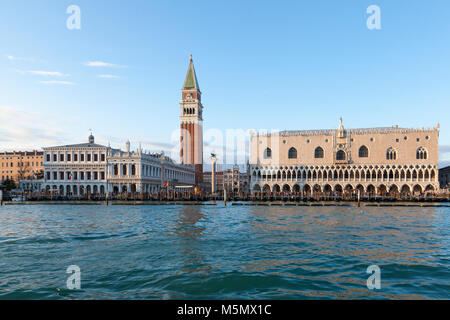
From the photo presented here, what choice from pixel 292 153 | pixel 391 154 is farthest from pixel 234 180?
pixel 391 154

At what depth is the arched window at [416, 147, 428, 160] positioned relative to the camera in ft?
190

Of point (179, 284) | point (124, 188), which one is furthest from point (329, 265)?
point (124, 188)

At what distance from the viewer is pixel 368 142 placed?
197 ft

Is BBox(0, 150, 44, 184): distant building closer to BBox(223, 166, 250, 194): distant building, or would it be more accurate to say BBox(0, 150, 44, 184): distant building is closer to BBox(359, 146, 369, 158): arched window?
BBox(223, 166, 250, 194): distant building

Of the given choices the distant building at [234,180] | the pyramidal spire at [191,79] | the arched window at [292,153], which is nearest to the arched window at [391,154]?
the arched window at [292,153]

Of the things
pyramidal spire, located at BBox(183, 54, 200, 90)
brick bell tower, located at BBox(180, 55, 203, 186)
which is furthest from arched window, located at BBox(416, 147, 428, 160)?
pyramidal spire, located at BBox(183, 54, 200, 90)

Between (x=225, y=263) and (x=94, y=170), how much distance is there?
5718 cm

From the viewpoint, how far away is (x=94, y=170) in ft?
208

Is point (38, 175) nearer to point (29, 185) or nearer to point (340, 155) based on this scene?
point (29, 185)

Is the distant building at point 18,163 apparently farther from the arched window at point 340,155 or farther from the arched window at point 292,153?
the arched window at point 340,155

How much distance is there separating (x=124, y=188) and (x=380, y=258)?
56.4 metres

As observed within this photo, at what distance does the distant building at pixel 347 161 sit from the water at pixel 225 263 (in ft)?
140

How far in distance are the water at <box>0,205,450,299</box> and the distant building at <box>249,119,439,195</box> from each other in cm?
4261

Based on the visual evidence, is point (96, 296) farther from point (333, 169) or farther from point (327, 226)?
point (333, 169)
